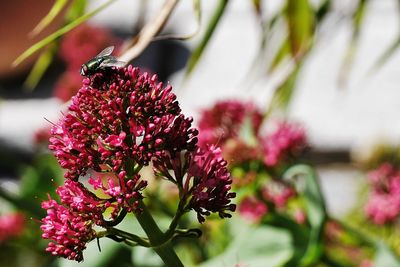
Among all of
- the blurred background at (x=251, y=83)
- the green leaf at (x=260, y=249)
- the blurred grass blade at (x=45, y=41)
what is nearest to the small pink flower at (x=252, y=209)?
the green leaf at (x=260, y=249)

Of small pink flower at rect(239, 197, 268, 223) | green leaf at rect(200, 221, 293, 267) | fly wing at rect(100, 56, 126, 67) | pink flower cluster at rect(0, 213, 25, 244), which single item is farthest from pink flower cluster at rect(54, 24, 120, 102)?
fly wing at rect(100, 56, 126, 67)

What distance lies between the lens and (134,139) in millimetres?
566

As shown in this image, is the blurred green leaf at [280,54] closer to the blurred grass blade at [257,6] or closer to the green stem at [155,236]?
the blurred grass blade at [257,6]

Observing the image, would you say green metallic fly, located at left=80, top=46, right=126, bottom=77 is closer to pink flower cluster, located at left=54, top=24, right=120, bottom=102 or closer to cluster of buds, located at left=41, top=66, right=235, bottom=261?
cluster of buds, located at left=41, top=66, right=235, bottom=261

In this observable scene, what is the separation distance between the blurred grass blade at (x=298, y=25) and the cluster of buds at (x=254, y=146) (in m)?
0.14

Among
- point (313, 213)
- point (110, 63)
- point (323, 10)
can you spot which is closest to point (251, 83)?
point (323, 10)

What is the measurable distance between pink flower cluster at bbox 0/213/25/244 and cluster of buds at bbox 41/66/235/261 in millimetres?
836

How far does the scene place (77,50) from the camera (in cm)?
153

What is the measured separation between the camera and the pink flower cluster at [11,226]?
1.40m

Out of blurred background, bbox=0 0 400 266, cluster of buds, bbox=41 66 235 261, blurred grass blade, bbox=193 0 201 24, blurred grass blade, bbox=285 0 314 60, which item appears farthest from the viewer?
blurred background, bbox=0 0 400 266

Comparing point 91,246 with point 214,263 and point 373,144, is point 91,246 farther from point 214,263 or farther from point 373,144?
point 373,144

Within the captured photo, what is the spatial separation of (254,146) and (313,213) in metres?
0.18

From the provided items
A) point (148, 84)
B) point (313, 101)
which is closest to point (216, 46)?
point (313, 101)

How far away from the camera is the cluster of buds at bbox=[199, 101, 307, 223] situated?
1031 mm
